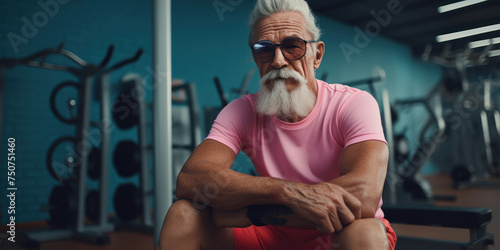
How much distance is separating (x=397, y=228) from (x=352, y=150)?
2.02 m

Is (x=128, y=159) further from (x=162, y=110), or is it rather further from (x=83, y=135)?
(x=162, y=110)

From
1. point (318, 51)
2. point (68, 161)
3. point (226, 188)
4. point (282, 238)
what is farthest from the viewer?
point (68, 161)

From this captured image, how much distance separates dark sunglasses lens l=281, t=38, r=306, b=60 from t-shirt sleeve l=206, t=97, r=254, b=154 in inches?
8.7

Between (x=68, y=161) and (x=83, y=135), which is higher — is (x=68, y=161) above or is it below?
below

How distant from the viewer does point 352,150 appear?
97 cm

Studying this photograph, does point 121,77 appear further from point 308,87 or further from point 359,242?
point 359,242

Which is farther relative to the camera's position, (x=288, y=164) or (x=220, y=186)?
(x=288, y=164)

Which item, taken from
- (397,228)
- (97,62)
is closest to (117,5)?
(97,62)

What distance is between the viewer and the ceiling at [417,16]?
4922mm

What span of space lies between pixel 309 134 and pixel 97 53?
10.1ft

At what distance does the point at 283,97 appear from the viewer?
1139mm

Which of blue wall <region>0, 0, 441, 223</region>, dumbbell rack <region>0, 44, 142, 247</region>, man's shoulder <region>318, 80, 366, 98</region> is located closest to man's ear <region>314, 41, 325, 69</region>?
man's shoulder <region>318, 80, 366, 98</region>

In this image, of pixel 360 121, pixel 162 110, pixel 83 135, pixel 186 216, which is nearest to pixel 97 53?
pixel 83 135

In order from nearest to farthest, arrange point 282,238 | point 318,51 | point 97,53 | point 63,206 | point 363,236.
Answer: point 363,236 → point 282,238 → point 318,51 → point 63,206 → point 97,53
